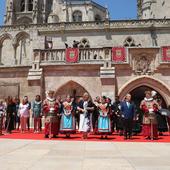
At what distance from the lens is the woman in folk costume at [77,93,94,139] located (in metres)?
12.3

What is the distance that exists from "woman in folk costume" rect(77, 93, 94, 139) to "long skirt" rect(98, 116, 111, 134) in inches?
15.3

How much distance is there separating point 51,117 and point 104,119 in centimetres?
206

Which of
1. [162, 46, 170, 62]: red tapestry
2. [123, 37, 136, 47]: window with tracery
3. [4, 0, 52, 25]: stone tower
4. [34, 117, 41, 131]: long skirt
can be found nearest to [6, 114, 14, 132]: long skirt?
[34, 117, 41, 131]: long skirt

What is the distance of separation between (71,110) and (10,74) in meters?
8.24

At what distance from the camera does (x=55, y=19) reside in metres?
61.2

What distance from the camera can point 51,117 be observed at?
498 inches

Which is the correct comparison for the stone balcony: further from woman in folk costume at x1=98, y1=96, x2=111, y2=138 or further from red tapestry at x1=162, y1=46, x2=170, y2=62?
woman in folk costume at x1=98, y1=96, x2=111, y2=138

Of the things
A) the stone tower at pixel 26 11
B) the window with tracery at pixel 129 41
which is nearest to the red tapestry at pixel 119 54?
the window with tracery at pixel 129 41

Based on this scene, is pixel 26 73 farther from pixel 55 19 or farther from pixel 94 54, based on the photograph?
pixel 55 19

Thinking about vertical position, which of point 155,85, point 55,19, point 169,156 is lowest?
point 169,156

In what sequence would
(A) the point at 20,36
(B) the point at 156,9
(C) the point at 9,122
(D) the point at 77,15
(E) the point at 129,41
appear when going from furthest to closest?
(D) the point at 77,15, (B) the point at 156,9, (A) the point at 20,36, (E) the point at 129,41, (C) the point at 9,122

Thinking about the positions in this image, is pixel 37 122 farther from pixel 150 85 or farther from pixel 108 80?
pixel 150 85

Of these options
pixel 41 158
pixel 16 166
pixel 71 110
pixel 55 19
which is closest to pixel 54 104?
pixel 71 110

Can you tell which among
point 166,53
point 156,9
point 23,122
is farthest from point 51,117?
point 156,9
